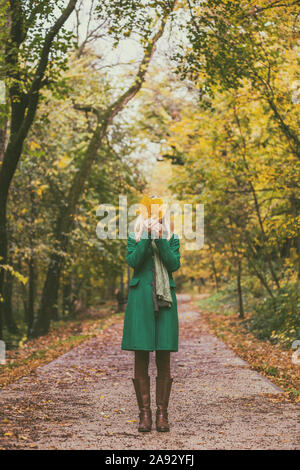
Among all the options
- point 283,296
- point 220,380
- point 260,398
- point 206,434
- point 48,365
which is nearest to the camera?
point 206,434

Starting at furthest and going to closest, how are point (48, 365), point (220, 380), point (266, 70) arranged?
point (266, 70), point (48, 365), point (220, 380)

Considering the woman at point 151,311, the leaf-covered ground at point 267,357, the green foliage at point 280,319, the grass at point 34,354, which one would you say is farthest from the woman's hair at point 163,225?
the green foliage at point 280,319

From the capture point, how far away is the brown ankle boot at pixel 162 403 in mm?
4914

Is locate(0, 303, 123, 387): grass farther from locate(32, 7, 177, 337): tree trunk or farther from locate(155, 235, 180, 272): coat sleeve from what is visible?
locate(155, 235, 180, 272): coat sleeve

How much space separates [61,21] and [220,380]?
6676 mm

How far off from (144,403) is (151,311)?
0.82m

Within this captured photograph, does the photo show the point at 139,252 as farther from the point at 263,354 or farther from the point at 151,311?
the point at 263,354

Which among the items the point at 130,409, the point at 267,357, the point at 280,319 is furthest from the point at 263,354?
the point at 130,409

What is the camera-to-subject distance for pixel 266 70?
1118 cm

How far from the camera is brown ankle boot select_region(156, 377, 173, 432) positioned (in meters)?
4.91

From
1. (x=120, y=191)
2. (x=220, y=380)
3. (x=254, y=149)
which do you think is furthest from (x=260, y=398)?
(x=120, y=191)

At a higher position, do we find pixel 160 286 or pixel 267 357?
pixel 160 286

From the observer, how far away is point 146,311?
495cm

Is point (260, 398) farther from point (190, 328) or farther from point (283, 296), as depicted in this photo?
point (190, 328)
